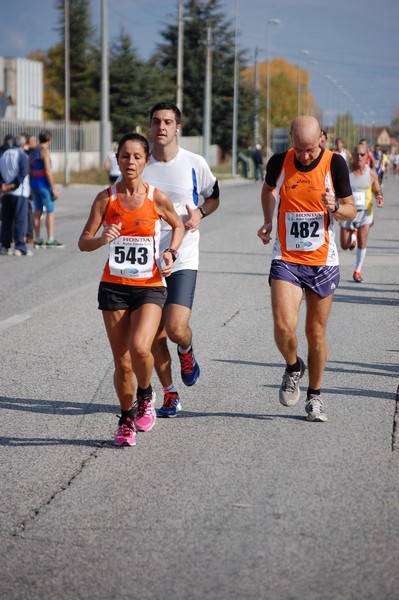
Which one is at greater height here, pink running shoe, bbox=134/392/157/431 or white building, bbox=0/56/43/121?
white building, bbox=0/56/43/121

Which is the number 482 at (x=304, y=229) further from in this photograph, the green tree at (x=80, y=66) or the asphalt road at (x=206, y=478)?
the green tree at (x=80, y=66)

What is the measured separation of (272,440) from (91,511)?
1.61 meters

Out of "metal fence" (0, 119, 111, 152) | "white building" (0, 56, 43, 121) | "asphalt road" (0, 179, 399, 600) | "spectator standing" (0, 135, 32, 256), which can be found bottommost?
"asphalt road" (0, 179, 399, 600)

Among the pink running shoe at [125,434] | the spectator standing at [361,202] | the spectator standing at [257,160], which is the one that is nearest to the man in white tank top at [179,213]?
the pink running shoe at [125,434]

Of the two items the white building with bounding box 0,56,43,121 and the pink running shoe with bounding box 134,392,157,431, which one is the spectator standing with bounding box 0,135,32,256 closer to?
the pink running shoe with bounding box 134,392,157,431

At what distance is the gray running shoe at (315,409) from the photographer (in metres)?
6.92

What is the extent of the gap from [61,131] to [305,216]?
49.6 meters

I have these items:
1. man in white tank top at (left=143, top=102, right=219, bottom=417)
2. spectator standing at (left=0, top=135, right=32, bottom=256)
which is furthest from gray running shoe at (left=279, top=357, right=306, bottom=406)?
spectator standing at (left=0, top=135, right=32, bottom=256)

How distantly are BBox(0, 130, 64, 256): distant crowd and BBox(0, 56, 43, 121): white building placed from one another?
150 ft

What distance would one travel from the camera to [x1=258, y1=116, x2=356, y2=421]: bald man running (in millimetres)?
6922

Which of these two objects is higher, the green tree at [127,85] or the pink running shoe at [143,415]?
the green tree at [127,85]

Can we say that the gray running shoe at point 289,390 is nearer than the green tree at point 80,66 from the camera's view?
Yes

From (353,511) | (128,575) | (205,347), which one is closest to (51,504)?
(128,575)

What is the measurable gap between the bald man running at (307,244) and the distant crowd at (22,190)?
427 inches
